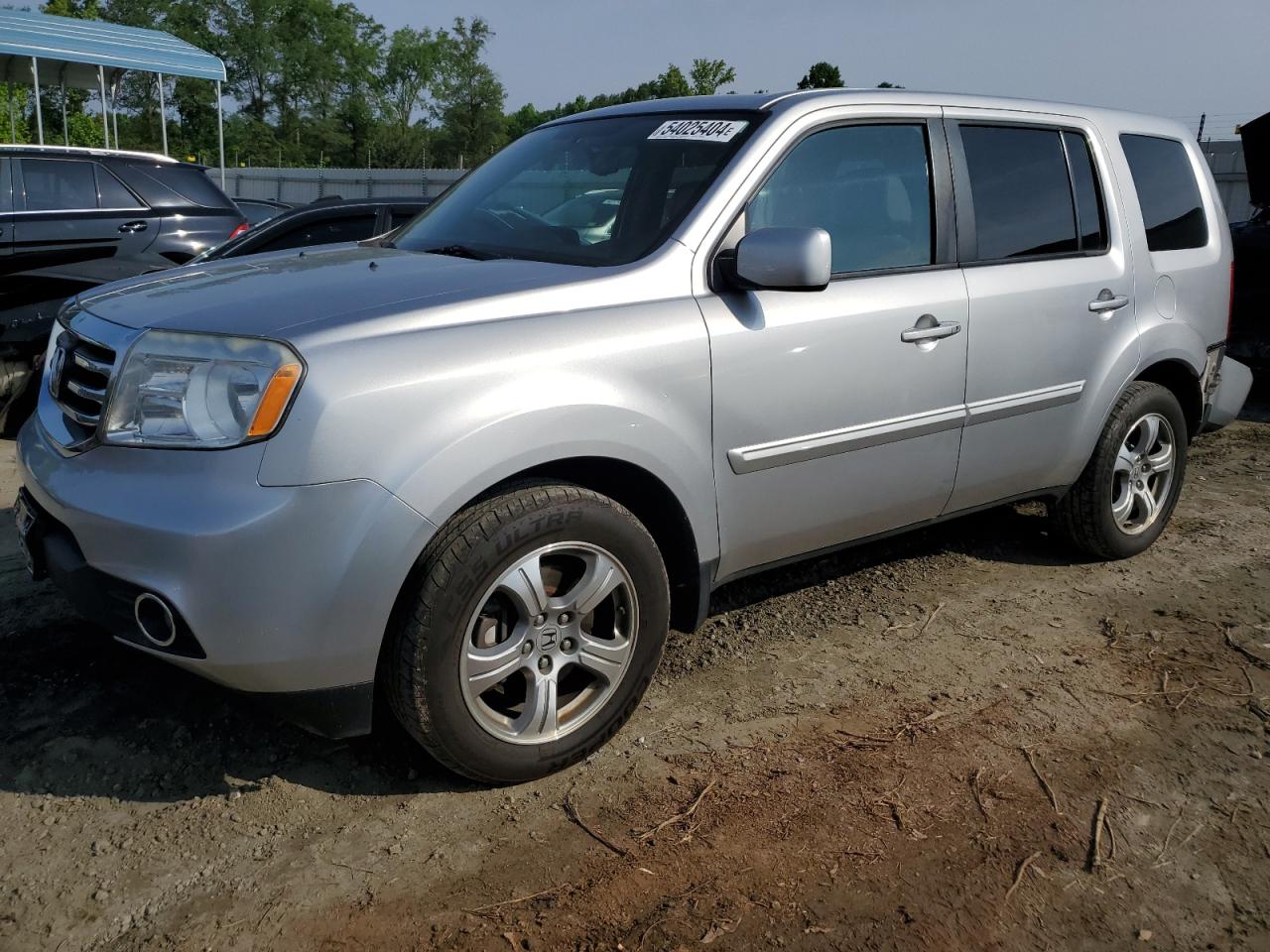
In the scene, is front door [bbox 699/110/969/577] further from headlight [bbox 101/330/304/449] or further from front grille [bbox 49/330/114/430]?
front grille [bbox 49/330/114/430]

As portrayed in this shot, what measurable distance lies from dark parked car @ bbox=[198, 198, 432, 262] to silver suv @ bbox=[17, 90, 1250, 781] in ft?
9.50

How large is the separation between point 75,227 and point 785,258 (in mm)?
5826

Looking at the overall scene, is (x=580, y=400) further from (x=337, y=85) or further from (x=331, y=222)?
(x=337, y=85)

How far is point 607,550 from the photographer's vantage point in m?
2.77

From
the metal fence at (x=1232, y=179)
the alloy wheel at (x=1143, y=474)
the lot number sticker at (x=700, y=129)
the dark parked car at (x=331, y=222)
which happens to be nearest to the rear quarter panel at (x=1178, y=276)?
the alloy wheel at (x=1143, y=474)

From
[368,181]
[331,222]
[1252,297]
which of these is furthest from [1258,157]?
[368,181]

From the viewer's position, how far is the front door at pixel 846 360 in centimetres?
304

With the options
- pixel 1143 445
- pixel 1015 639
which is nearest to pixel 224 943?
pixel 1015 639

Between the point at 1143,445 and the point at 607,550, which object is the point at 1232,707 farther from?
the point at 607,550

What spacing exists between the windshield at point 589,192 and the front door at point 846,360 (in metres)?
0.23

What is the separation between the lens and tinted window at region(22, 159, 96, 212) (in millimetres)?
6832

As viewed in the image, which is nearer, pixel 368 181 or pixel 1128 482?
pixel 1128 482

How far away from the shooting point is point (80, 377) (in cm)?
273

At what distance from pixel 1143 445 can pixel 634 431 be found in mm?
2776
